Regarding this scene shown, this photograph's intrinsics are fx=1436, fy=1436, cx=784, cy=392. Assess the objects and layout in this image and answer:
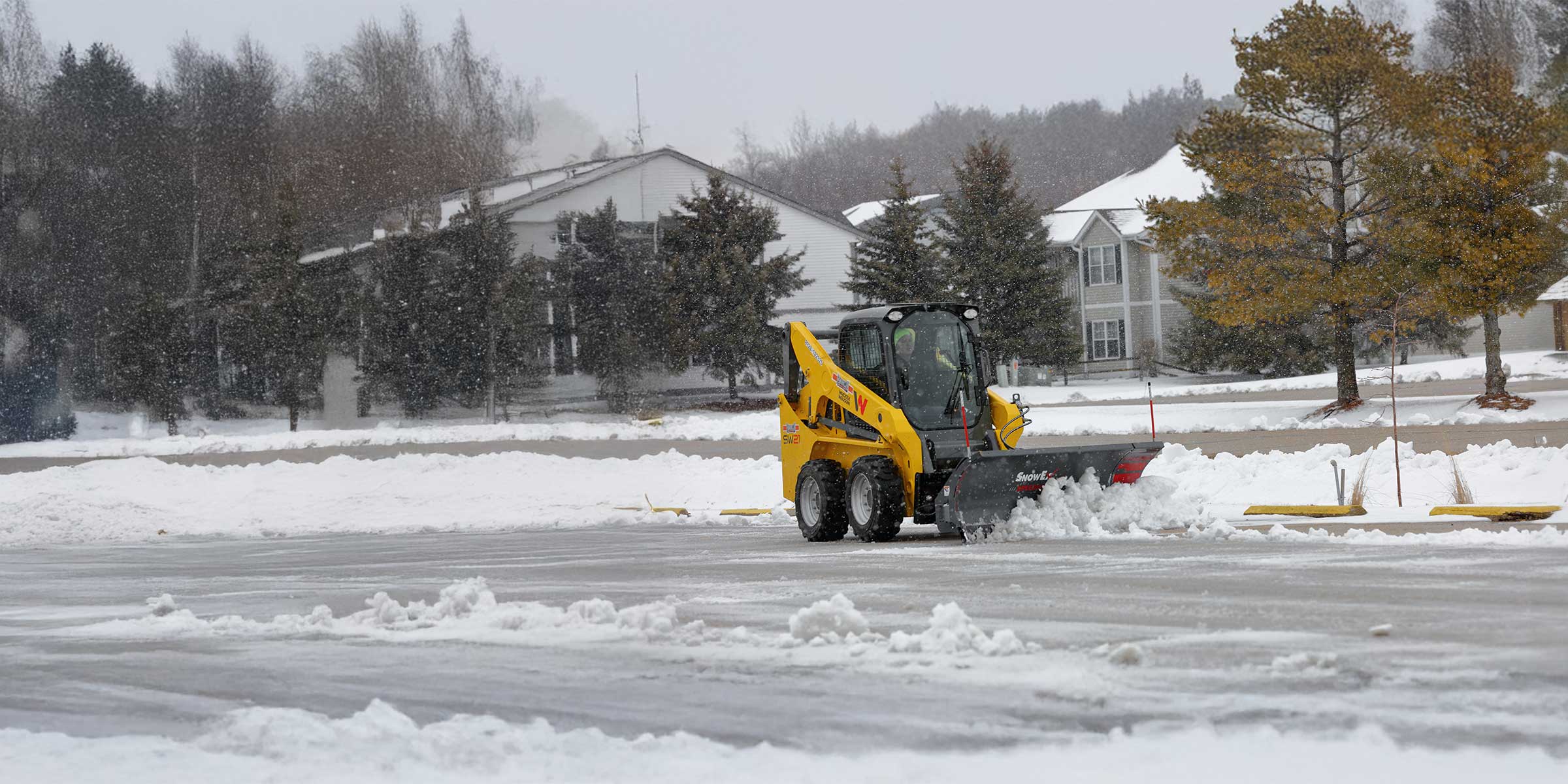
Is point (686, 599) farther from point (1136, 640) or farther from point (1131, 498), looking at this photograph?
point (1131, 498)

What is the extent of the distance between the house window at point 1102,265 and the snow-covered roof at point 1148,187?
77.1 inches

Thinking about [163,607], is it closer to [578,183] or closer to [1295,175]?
[1295,175]

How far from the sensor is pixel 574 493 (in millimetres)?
25703

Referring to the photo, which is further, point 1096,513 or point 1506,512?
point 1096,513

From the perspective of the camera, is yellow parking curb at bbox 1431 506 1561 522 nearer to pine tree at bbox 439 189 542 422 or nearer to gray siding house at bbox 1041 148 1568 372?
pine tree at bbox 439 189 542 422

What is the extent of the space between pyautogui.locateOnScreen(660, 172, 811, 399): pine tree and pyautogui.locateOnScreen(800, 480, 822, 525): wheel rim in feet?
105

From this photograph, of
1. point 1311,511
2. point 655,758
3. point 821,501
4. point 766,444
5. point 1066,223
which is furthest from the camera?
point 1066,223

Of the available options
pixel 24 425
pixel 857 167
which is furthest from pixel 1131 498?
pixel 857 167

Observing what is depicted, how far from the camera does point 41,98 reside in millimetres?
60094

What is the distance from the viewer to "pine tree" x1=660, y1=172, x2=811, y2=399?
48.0 meters

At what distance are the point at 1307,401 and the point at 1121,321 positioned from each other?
25679mm

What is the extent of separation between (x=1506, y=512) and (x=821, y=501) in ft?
22.1

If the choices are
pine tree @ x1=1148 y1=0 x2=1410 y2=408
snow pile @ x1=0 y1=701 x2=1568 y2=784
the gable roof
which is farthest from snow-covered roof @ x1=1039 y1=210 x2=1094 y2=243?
snow pile @ x1=0 y1=701 x2=1568 y2=784

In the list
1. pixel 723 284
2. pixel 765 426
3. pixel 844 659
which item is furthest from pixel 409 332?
pixel 844 659
